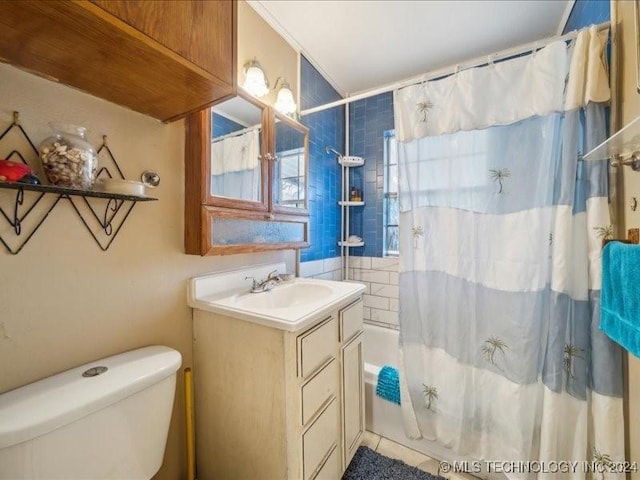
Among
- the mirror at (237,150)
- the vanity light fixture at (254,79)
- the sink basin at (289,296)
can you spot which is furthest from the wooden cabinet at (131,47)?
the sink basin at (289,296)

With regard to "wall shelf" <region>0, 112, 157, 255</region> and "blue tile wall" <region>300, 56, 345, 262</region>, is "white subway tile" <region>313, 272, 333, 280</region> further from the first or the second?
"wall shelf" <region>0, 112, 157, 255</region>

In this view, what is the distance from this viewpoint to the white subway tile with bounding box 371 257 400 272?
2117 millimetres

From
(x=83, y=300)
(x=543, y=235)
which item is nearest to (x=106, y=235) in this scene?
(x=83, y=300)

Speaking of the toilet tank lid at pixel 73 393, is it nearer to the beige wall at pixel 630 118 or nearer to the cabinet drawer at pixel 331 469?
the cabinet drawer at pixel 331 469

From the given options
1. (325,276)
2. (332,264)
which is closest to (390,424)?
(325,276)

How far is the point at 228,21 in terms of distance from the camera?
774mm

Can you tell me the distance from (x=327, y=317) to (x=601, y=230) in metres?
1.14

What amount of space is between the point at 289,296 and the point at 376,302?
1.06 m

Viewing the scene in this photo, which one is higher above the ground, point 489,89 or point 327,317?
point 489,89

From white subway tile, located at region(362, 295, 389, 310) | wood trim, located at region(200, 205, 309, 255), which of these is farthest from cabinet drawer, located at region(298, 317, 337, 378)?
white subway tile, located at region(362, 295, 389, 310)

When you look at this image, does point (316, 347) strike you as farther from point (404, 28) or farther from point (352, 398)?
point (404, 28)

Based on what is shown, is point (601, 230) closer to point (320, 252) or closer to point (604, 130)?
point (604, 130)

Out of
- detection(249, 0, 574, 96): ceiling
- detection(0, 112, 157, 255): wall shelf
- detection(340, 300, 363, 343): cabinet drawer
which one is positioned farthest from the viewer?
detection(249, 0, 574, 96): ceiling

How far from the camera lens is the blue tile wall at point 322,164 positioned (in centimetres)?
183
